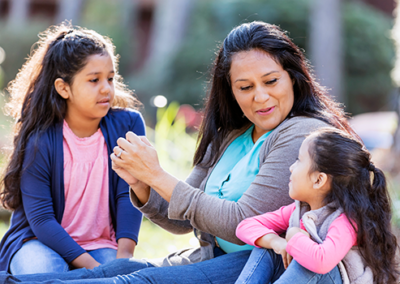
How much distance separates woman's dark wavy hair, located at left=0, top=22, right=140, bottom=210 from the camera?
2340 mm

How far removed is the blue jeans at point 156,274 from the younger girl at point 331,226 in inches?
6.6

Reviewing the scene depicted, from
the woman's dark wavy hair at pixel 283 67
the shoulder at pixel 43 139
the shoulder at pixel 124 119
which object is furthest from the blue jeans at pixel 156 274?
the shoulder at pixel 124 119

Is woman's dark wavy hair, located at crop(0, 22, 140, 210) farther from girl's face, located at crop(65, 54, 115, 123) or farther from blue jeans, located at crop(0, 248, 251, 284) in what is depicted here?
blue jeans, located at crop(0, 248, 251, 284)

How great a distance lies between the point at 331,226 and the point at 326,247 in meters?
0.09

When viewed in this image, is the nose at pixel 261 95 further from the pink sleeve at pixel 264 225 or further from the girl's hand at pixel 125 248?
the girl's hand at pixel 125 248

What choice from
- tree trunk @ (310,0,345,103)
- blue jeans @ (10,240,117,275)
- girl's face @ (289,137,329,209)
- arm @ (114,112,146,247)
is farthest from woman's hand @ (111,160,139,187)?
tree trunk @ (310,0,345,103)

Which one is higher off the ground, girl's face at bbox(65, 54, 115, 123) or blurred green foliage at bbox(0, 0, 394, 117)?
blurred green foliage at bbox(0, 0, 394, 117)

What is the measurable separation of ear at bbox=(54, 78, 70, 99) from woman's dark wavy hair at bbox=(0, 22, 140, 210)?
0.9 inches

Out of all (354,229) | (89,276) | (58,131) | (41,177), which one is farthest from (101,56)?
(354,229)

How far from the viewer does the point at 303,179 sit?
66.2 inches

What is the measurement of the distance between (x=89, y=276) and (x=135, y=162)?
518 mm

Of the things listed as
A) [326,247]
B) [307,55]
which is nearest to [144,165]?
[326,247]

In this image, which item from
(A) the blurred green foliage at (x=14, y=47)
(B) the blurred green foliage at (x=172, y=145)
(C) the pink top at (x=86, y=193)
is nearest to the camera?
(C) the pink top at (x=86, y=193)

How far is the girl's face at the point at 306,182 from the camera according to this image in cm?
167
